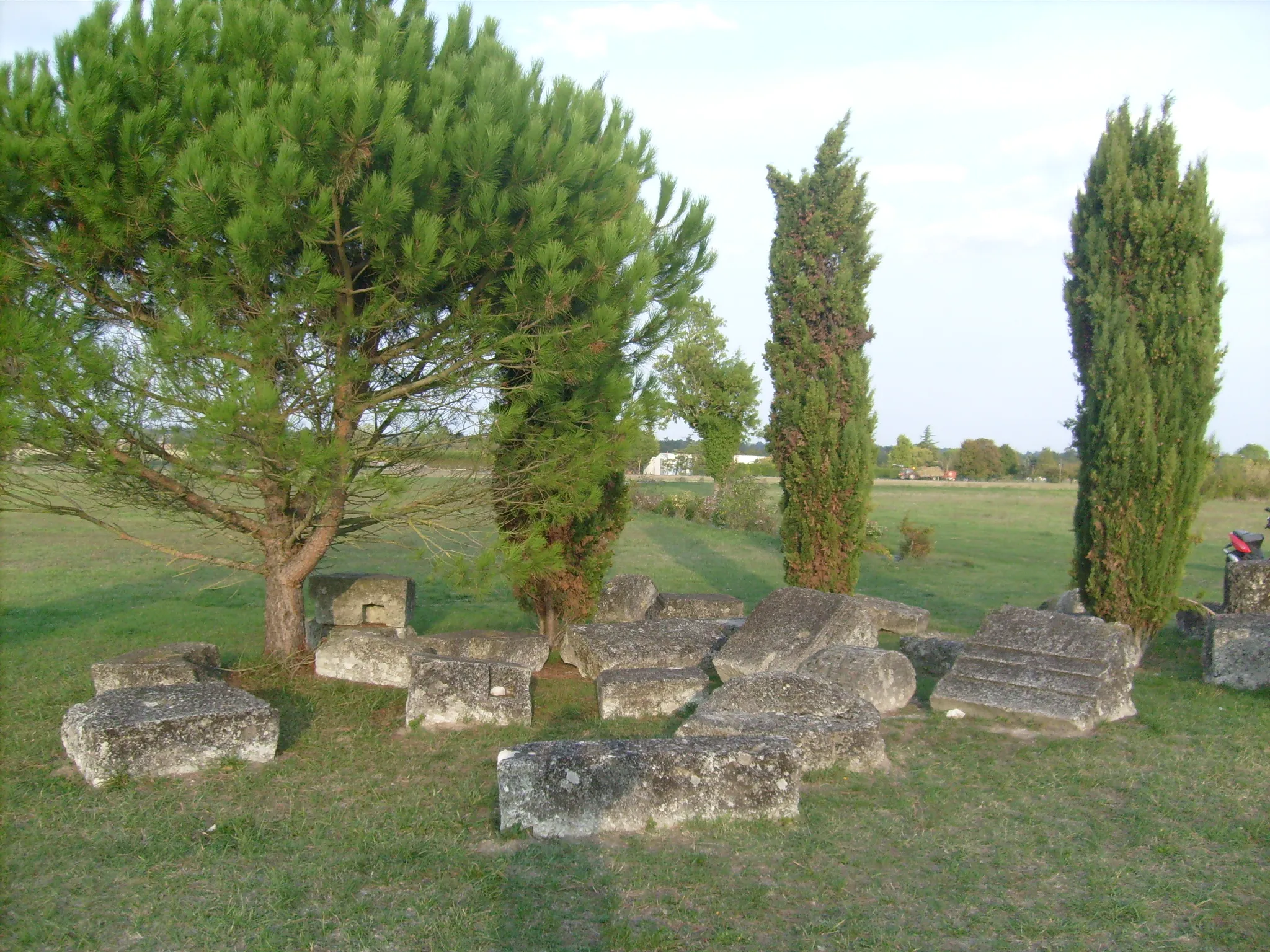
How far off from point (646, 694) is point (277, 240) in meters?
4.22

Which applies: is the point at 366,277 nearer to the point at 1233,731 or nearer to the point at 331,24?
the point at 331,24

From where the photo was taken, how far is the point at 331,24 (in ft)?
24.0

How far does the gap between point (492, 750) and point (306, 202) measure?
396 centimetres

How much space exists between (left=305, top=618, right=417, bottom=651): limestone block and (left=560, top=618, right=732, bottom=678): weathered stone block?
1570 mm

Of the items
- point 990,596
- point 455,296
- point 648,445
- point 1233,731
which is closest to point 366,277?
point 455,296

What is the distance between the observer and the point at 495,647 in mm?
8672

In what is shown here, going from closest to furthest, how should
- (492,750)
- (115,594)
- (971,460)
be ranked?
(492,750) → (115,594) → (971,460)

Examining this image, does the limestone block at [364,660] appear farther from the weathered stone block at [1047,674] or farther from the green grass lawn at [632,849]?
the weathered stone block at [1047,674]

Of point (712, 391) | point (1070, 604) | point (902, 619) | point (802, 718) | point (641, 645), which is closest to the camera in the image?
point (802, 718)

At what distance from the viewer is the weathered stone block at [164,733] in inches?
214

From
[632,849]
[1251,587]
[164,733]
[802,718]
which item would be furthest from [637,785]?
[1251,587]

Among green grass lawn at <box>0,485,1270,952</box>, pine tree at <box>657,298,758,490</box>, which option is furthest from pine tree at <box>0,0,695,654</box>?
pine tree at <box>657,298,758,490</box>

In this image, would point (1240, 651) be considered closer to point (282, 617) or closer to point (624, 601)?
point (624, 601)

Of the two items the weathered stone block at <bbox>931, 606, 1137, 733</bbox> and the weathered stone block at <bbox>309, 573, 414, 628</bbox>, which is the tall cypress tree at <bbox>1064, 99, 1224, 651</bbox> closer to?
the weathered stone block at <bbox>931, 606, 1137, 733</bbox>
